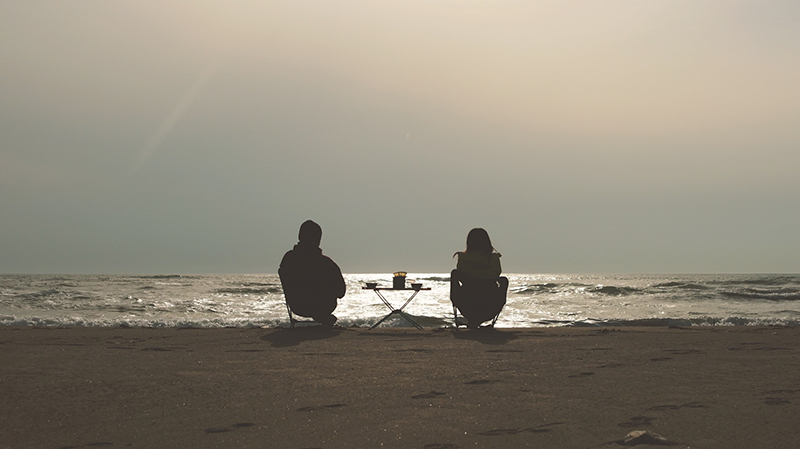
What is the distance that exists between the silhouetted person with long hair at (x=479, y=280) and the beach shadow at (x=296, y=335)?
2.14m

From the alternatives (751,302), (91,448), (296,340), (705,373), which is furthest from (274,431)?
(751,302)

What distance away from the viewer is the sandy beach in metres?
2.81

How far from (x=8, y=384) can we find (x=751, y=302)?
23353mm

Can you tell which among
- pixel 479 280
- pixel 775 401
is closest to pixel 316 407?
pixel 775 401

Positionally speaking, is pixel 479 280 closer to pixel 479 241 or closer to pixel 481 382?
pixel 479 241

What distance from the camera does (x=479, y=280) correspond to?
372 inches

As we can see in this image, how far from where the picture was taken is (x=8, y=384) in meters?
4.03

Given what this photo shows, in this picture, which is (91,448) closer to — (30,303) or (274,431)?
(274,431)

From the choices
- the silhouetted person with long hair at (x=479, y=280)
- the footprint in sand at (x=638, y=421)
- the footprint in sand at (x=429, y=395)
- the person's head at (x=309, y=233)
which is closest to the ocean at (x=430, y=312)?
the silhouetted person with long hair at (x=479, y=280)

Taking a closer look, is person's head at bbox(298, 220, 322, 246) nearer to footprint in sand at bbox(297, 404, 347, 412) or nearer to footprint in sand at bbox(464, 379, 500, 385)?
footprint in sand at bbox(464, 379, 500, 385)

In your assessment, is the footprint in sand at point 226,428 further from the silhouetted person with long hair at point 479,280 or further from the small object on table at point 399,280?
the small object on table at point 399,280

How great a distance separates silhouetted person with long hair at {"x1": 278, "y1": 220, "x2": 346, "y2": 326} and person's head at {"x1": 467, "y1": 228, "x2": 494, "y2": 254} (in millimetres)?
2239

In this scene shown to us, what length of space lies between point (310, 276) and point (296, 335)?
147cm

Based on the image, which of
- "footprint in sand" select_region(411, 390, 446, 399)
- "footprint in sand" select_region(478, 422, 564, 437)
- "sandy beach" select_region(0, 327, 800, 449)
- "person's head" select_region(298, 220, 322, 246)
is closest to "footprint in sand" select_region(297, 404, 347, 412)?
"sandy beach" select_region(0, 327, 800, 449)
